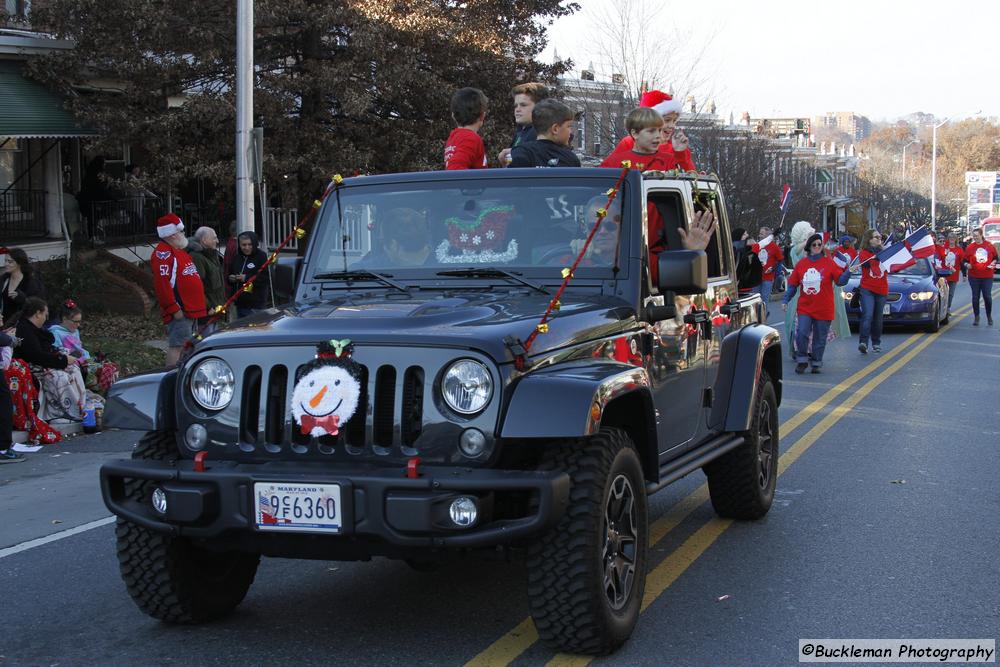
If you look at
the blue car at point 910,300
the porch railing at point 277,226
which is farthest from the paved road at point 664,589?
the porch railing at point 277,226

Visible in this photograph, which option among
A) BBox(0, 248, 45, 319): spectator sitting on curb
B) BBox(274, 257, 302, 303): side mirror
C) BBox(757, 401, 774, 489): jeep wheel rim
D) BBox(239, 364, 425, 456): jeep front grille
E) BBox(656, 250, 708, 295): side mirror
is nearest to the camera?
BBox(239, 364, 425, 456): jeep front grille

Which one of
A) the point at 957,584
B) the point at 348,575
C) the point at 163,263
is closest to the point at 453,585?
the point at 348,575

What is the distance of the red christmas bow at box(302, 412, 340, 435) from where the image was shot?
15.0ft

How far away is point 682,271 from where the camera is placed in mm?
5527

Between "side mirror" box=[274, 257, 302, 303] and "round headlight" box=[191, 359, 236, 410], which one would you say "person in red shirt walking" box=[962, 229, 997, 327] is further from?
"round headlight" box=[191, 359, 236, 410]

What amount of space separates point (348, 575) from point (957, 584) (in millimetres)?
3028

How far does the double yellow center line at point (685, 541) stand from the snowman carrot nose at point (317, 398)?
1.19m

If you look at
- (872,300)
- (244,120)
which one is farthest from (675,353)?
(872,300)

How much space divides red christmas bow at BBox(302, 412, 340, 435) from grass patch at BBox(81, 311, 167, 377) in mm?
9312

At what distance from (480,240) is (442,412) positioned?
1.46 meters

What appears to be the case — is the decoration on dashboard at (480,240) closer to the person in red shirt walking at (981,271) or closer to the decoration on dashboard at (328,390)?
the decoration on dashboard at (328,390)

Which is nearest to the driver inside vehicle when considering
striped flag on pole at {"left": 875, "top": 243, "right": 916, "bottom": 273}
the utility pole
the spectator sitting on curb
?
the spectator sitting on curb

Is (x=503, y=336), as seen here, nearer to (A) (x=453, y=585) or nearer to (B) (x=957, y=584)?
(A) (x=453, y=585)

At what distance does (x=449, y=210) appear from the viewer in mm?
5902
